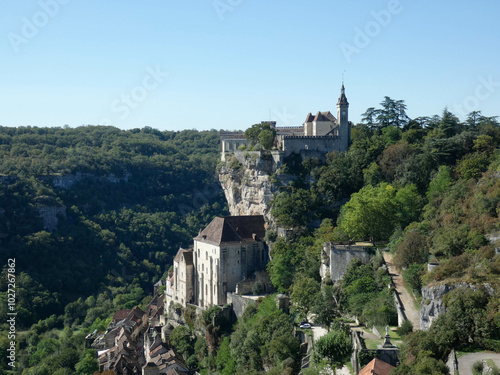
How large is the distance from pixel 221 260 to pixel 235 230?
10.7 feet

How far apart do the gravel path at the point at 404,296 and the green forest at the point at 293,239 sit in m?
0.73

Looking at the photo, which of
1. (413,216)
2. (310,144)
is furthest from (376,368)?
(310,144)

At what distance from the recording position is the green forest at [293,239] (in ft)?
118

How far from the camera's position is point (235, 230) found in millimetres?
56156

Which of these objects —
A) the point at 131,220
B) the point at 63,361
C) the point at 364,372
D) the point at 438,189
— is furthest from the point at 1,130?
the point at 364,372

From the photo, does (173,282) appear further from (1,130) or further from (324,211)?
(1,130)

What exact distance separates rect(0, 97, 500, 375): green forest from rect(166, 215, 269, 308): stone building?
250 cm

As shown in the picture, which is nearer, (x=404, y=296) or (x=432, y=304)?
(x=432, y=304)

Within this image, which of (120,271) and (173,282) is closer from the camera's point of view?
(173,282)

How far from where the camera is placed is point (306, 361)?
124 ft

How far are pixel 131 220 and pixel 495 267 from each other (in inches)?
3073

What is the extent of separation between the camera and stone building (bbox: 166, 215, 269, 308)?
54.6 metres

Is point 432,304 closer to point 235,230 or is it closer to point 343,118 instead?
point 235,230

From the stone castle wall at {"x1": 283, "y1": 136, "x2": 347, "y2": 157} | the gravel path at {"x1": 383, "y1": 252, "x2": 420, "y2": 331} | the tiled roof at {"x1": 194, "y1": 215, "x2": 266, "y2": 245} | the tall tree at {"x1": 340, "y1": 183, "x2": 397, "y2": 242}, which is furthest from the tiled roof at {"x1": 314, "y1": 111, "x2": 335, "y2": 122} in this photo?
the gravel path at {"x1": 383, "y1": 252, "x2": 420, "y2": 331}
